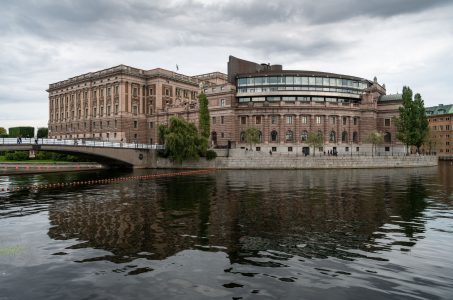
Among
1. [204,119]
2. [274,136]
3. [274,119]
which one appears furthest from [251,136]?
[204,119]

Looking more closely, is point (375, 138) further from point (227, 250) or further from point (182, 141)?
point (227, 250)

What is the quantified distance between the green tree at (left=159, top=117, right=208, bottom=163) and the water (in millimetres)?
45844

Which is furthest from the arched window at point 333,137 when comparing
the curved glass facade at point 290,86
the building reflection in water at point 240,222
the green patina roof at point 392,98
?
the building reflection in water at point 240,222

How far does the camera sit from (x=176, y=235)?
19.1 m

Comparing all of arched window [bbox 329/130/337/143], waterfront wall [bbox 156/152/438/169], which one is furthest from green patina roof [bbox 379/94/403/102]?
waterfront wall [bbox 156/152/438/169]

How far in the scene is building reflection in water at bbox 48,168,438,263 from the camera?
1706cm

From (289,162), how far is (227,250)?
62316 millimetres

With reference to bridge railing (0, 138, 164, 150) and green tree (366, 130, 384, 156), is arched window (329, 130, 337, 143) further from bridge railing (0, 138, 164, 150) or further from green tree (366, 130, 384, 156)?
bridge railing (0, 138, 164, 150)

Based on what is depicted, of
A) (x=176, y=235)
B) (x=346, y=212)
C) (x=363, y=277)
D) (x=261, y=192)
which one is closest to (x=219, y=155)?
(x=261, y=192)

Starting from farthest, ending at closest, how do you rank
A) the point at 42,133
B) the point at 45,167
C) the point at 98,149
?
1. the point at 42,133
2. the point at 45,167
3. the point at 98,149

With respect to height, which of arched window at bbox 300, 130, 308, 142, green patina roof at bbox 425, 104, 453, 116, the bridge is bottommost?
the bridge

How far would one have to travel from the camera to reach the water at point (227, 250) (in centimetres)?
1220

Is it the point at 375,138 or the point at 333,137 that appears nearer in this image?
the point at 375,138

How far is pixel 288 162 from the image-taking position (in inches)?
3044
